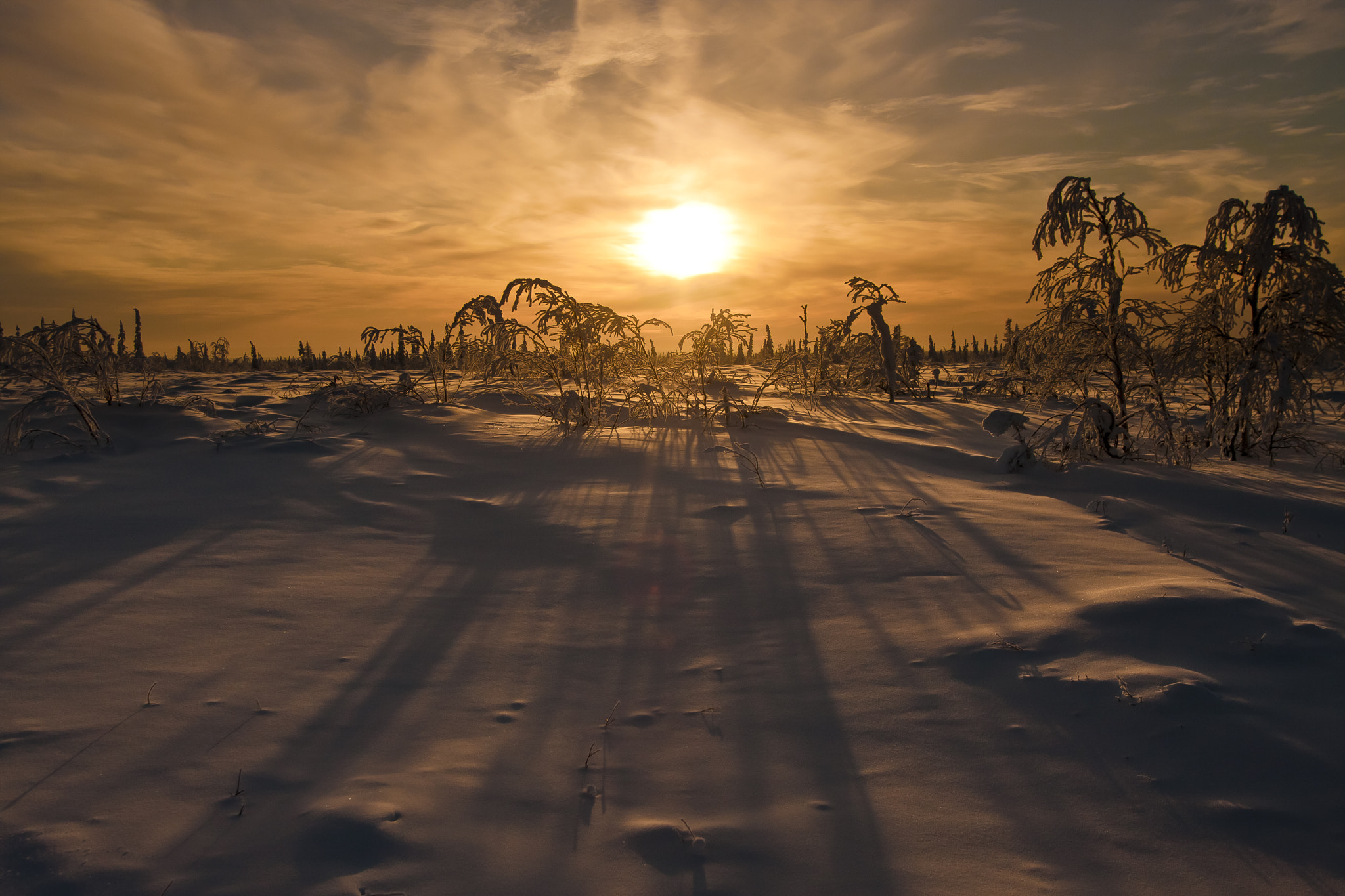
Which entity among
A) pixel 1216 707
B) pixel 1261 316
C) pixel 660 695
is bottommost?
pixel 660 695

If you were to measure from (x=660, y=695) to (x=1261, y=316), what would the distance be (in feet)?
23.8

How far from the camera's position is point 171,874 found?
4.61ft

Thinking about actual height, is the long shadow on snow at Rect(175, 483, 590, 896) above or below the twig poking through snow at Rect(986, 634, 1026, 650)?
below

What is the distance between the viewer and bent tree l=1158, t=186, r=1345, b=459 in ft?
19.6

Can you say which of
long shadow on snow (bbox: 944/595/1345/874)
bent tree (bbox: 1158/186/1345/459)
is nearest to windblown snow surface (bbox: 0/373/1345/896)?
long shadow on snow (bbox: 944/595/1345/874)

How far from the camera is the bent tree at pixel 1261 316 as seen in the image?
5969mm

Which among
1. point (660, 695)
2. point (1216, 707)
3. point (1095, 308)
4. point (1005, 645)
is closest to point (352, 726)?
point (660, 695)

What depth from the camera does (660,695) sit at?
7.22ft

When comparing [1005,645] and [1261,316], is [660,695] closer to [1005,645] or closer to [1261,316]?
[1005,645]

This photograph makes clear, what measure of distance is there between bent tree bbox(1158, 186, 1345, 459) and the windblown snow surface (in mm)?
2419

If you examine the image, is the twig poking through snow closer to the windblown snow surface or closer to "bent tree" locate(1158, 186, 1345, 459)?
the windblown snow surface

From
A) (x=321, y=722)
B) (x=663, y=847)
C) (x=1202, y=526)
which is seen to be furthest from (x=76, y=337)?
(x=1202, y=526)

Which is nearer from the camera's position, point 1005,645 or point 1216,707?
point 1216,707

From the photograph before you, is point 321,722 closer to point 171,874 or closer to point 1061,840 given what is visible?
point 171,874
